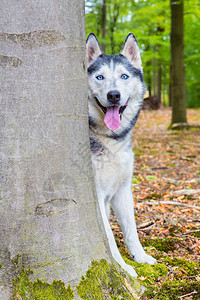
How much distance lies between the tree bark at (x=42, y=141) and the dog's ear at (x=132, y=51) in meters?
1.19

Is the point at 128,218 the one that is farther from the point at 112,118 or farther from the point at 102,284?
the point at 102,284

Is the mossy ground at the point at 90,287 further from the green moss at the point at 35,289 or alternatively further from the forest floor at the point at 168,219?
the forest floor at the point at 168,219

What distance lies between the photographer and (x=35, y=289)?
65.1 inches

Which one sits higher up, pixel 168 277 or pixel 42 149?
pixel 42 149

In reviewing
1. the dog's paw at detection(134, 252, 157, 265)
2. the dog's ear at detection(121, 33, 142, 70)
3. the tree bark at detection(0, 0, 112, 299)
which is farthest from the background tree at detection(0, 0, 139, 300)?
the dog's ear at detection(121, 33, 142, 70)

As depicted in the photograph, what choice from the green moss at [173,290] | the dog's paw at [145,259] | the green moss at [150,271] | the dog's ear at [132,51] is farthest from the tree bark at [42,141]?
the dog's ear at [132,51]

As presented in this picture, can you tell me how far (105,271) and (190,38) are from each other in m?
17.6

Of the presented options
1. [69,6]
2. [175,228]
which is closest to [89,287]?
[69,6]

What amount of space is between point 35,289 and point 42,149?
2.50ft

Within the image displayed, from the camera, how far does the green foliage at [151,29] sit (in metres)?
11.1

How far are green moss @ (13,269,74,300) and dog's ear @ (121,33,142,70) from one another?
2.11 metres

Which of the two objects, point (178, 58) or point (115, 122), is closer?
point (115, 122)

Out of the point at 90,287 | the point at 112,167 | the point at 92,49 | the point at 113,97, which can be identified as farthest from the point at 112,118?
the point at 90,287

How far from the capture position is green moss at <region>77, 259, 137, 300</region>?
1739mm
